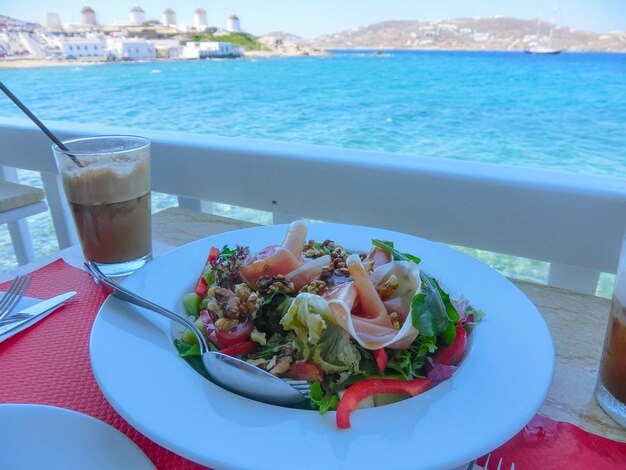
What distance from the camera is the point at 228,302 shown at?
66 cm

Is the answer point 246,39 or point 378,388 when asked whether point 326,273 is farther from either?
point 246,39

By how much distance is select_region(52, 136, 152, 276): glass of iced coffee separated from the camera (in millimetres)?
850

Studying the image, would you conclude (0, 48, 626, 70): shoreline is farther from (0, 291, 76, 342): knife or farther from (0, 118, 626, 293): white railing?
(0, 291, 76, 342): knife

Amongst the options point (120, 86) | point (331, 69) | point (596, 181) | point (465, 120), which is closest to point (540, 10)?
point (331, 69)

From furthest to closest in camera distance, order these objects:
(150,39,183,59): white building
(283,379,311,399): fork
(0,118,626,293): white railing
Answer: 1. (150,39,183,59): white building
2. (0,118,626,293): white railing
3. (283,379,311,399): fork

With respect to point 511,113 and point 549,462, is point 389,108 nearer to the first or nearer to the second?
point 511,113

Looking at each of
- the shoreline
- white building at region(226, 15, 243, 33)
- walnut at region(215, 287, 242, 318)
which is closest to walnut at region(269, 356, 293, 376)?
walnut at region(215, 287, 242, 318)

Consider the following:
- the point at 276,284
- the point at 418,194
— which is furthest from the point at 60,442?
the point at 418,194

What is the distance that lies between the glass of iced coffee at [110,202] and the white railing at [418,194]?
1.41 ft

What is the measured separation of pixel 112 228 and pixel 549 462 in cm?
79

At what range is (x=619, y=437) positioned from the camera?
53cm

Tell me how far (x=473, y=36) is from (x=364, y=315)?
113 ft

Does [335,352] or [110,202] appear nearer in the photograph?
[335,352]

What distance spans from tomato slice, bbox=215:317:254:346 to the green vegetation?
3033cm
